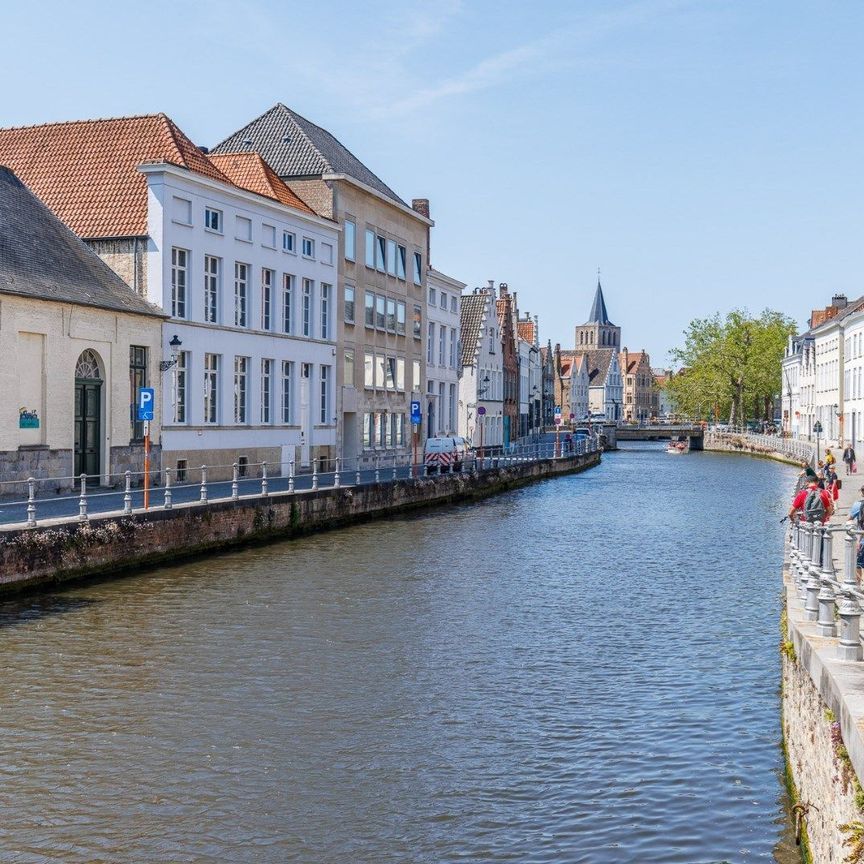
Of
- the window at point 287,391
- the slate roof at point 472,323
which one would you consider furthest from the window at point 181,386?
the slate roof at point 472,323

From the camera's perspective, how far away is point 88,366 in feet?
95.6

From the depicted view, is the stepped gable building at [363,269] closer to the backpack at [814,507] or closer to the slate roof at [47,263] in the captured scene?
the slate roof at [47,263]

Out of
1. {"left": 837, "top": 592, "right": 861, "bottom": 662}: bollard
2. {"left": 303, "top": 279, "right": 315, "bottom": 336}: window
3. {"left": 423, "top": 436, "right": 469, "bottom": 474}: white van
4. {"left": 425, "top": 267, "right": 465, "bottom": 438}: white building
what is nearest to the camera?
{"left": 837, "top": 592, "right": 861, "bottom": 662}: bollard

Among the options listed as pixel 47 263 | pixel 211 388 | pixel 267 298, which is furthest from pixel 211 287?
pixel 47 263

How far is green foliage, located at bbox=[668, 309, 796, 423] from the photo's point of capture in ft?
370

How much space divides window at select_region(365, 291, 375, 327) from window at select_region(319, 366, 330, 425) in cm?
470

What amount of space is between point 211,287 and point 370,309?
14.0 m

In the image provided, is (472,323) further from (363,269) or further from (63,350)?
(63,350)

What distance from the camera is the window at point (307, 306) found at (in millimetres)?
42625

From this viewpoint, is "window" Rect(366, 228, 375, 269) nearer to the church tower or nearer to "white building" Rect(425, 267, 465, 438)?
"white building" Rect(425, 267, 465, 438)

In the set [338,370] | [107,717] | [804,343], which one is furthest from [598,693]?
[804,343]

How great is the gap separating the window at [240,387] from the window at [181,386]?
3043 millimetres

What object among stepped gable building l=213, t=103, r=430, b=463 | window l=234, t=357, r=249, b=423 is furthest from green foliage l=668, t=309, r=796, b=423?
window l=234, t=357, r=249, b=423

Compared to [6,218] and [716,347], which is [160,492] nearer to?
[6,218]
